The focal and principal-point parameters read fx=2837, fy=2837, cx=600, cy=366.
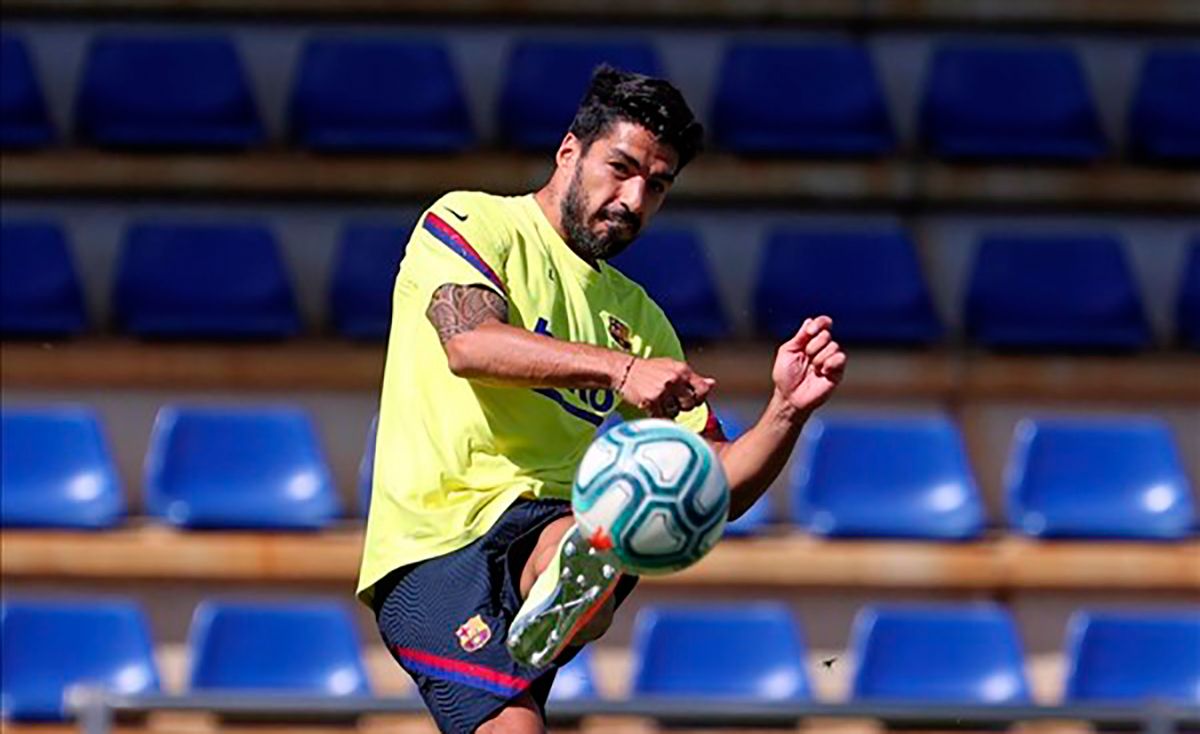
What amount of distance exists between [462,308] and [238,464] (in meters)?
4.81

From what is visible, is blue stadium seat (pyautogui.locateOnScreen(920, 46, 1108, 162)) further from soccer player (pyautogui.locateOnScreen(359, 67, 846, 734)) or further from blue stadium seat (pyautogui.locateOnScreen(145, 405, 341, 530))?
soccer player (pyautogui.locateOnScreen(359, 67, 846, 734))

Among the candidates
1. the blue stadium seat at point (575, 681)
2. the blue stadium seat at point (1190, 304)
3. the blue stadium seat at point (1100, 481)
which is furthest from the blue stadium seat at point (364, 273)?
the blue stadium seat at point (1190, 304)

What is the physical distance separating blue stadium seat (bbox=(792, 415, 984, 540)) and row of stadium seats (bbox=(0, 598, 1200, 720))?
55cm

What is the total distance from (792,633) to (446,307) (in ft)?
14.6

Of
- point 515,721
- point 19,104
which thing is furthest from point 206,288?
point 515,721

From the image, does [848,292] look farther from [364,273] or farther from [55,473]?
[55,473]

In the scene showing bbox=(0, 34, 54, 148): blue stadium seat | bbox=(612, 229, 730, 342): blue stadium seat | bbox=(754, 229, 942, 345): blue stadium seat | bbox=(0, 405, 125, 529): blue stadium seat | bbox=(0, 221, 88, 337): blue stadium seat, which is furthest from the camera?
bbox=(0, 34, 54, 148): blue stadium seat

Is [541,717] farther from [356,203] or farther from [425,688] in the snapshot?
[356,203]

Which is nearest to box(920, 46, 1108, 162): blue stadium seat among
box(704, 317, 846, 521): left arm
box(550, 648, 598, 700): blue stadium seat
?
box(550, 648, 598, 700): blue stadium seat

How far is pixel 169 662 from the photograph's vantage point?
1056 cm

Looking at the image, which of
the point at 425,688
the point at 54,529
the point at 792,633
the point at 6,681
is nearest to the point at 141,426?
the point at 54,529

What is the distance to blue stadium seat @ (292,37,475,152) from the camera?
1166 centimetres

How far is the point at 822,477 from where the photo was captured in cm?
1077

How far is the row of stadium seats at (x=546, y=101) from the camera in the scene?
38.2 feet
